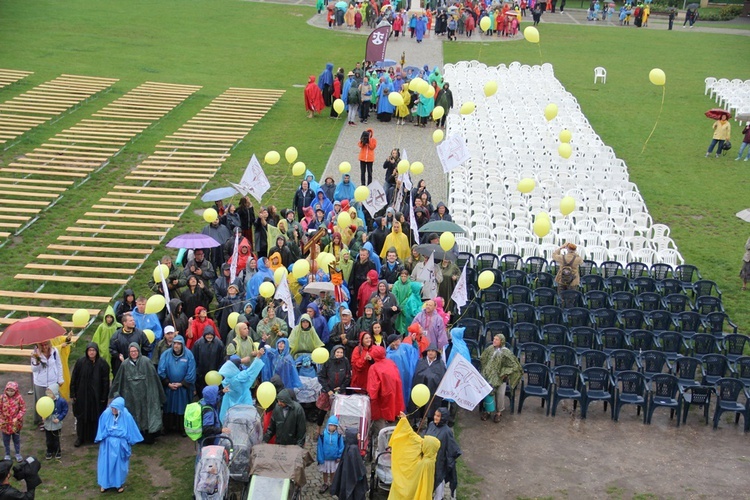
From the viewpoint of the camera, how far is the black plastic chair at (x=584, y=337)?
51.0 feet

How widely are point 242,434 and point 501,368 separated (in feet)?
14.4

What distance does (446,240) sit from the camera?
15.7m

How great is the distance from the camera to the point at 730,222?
23.0m

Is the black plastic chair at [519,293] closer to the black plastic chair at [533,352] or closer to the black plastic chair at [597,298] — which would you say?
the black plastic chair at [597,298]

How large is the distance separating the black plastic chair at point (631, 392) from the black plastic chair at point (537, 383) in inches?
41.2

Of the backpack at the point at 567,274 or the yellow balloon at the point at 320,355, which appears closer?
the yellow balloon at the point at 320,355

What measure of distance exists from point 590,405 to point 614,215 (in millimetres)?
6714

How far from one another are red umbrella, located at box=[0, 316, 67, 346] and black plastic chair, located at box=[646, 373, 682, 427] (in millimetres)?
8864

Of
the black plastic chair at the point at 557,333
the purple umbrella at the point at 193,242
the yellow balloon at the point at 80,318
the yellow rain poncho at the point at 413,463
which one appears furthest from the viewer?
the black plastic chair at the point at 557,333

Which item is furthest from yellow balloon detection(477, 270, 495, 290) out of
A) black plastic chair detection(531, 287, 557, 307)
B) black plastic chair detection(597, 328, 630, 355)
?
black plastic chair detection(597, 328, 630, 355)

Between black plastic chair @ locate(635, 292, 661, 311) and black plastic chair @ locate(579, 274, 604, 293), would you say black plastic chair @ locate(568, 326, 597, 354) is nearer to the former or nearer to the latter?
black plastic chair @ locate(635, 292, 661, 311)

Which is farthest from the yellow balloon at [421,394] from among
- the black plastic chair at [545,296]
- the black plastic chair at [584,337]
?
the black plastic chair at [545,296]

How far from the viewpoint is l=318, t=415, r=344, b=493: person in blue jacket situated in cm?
1155

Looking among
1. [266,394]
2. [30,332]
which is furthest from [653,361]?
[30,332]
